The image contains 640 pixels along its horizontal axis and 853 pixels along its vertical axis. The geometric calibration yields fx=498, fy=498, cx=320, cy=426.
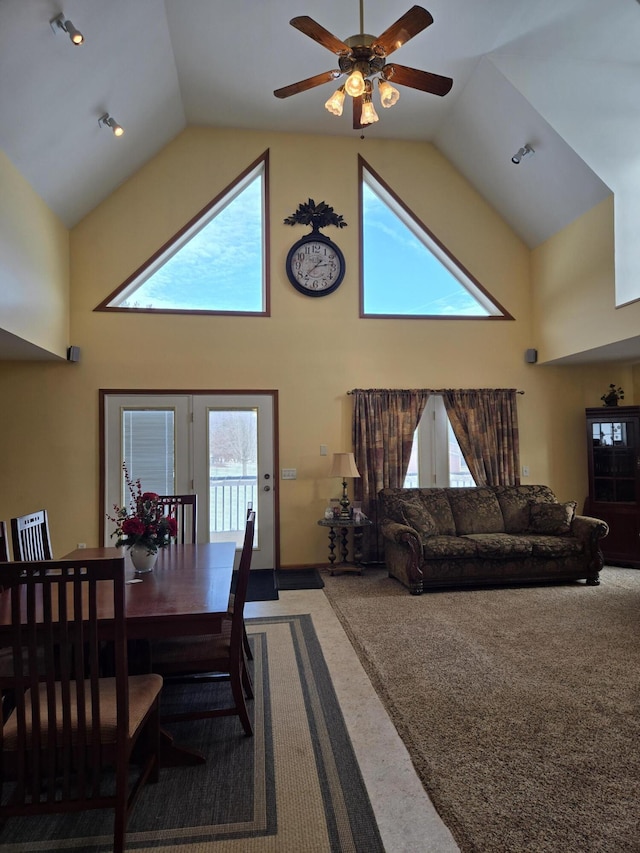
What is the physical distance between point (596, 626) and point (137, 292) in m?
5.32

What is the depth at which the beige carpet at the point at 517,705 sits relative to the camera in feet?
5.93

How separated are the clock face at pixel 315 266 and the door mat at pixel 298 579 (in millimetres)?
3104

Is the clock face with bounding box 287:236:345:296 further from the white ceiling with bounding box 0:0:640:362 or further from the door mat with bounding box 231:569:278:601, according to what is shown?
the door mat with bounding box 231:569:278:601

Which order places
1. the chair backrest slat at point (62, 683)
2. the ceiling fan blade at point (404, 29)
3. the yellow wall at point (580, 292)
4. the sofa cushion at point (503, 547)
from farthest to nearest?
1. the yellow wall at point (580, 292)
2. the sofa cushion at point (503, 547)
3. the ceiling fan blade at point (404, 29)
4. the chair backrest slat at point (62, 683)

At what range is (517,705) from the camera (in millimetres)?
2576

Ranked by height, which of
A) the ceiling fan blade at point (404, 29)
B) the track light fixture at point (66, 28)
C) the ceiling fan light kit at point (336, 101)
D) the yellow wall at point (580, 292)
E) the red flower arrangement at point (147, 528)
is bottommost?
the red flower arrangement at point (147, 528)

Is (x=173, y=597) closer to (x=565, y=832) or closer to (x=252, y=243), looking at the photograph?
(x=565, y=832)

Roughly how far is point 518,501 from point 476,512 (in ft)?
1.62

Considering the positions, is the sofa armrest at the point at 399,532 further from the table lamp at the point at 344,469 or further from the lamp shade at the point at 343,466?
the lamp shade at the point at 343,466

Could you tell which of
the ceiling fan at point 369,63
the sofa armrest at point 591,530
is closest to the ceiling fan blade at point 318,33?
the ceiling fan at point 369,63

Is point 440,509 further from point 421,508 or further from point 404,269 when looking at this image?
point 404,269

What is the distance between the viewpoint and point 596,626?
3645 mm

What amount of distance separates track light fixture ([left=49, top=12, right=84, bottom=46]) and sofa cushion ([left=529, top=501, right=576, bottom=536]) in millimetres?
5451

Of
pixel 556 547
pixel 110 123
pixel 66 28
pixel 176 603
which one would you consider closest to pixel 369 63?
pixel 66 28
